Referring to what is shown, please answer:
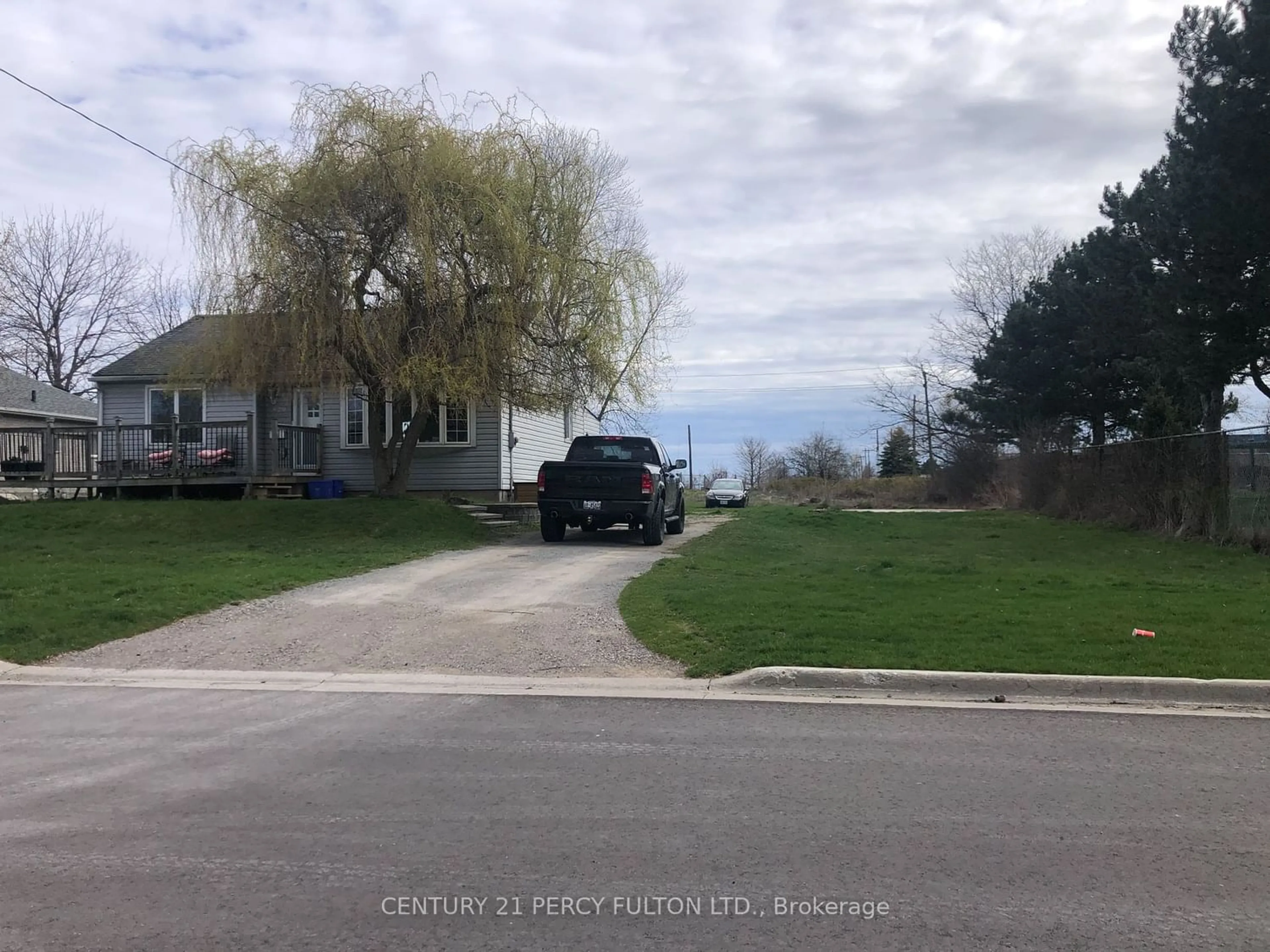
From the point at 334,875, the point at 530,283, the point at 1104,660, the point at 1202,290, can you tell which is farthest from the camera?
the point at 530,283

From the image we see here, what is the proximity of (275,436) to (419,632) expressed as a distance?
47.1ft

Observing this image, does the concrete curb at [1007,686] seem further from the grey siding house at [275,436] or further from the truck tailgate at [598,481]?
the grey siding house at [275,436]

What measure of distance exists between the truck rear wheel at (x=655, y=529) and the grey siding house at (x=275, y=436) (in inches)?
163

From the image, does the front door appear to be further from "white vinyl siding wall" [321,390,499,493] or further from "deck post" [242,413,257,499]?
"deck post" [242,413,257,499]

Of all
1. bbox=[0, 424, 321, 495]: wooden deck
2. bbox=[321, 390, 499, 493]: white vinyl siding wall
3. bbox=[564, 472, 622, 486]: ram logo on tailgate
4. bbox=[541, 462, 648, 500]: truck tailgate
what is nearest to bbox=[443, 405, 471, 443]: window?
bbox=[321, 390, 499, 493]: white vinyl siding wall

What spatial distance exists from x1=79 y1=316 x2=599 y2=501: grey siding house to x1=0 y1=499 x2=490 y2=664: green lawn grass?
Result: 1.58 meters

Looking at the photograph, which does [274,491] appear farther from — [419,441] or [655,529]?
[655,529]

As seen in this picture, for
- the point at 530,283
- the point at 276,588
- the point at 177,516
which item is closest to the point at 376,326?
the point at 530,283

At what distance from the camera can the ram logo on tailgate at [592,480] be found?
17359mm

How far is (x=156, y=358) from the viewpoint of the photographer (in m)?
26.0

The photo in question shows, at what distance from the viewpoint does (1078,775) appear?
5613 mm

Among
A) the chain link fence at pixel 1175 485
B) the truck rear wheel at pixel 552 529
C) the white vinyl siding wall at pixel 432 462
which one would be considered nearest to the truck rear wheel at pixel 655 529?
the truck rear wheel at pixel 552 529

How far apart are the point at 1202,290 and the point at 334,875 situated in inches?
737

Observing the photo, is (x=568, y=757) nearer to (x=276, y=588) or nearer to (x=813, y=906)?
(x=813, y=906)
